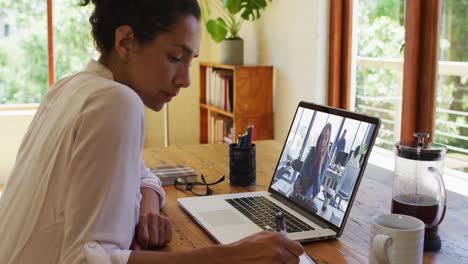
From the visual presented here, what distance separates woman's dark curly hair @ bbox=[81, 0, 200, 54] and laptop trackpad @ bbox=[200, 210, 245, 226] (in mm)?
462

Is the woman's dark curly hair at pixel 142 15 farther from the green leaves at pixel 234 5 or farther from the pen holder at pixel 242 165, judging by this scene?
the green leaves at pixel 234 5

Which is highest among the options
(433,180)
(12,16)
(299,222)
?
(12,16)

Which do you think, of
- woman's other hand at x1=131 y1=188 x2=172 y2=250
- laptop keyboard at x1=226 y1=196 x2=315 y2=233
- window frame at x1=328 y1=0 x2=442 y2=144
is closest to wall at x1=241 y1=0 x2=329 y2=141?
window frame at x1=328 y1=0 x2=442 y2=144

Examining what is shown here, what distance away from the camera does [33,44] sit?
4496 millimetres

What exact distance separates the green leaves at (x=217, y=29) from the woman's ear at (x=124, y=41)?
2765 mm

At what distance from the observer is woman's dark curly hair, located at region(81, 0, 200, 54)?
998mm

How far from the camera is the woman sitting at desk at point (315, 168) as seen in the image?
4.17 ft

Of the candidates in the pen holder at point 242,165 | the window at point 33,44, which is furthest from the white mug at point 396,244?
the window at point 33,44

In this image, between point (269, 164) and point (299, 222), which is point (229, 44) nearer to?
point (269, 164)

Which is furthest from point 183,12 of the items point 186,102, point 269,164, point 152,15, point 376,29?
point 186,102

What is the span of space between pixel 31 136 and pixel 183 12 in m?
0.38

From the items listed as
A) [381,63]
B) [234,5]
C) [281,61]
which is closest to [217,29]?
[234,5]

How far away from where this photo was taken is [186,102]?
4.64 m

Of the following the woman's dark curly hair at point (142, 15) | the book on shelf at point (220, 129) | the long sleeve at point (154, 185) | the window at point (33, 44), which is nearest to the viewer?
the woman's dark curly hair at point (142, 15)
